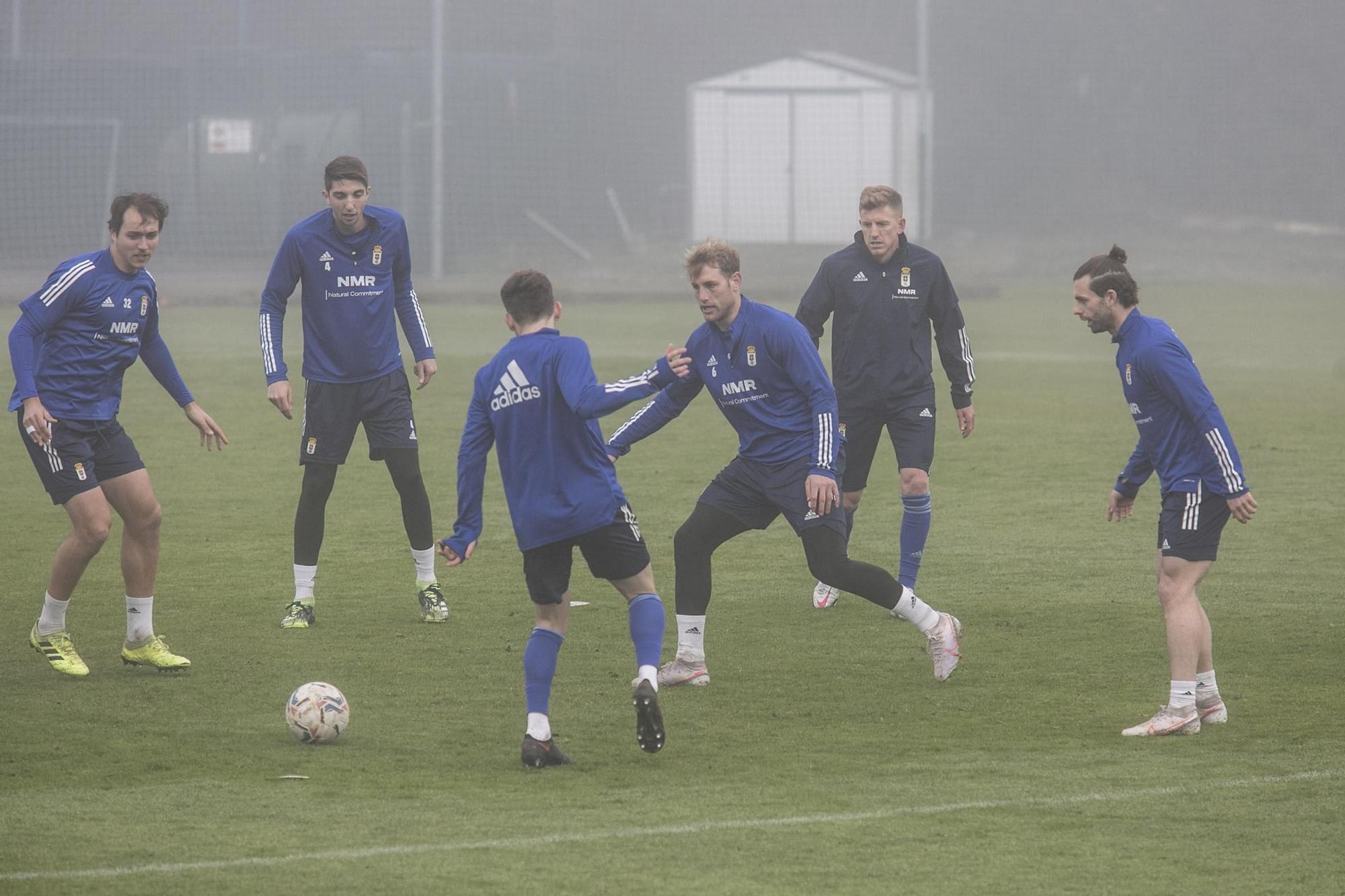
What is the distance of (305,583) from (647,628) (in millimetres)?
3097

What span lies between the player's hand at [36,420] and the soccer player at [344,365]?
5.55ft

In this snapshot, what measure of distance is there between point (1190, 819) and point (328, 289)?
17.7ft

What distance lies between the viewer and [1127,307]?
672 centimetres

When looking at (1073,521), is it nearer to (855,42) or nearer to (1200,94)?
(1200,94)

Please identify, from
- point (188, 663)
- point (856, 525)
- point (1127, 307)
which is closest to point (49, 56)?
point (856, 525)

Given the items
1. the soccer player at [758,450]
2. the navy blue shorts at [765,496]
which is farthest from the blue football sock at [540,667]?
the navy blue shorts at [765,496]

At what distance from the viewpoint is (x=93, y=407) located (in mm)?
A: 7621

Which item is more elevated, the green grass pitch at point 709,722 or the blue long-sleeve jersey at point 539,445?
the blue long-sleeve jersey at point 539,445

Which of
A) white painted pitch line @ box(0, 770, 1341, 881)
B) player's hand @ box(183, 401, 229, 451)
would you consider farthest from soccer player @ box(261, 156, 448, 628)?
white painted pitch line @ box(0, 770, 1341, 881)

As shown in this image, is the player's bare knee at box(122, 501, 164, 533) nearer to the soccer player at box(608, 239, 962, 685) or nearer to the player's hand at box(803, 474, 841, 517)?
the soccer player at box(608, 239, 962, 685)

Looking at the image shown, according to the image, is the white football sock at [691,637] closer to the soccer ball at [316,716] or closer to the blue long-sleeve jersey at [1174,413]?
the soccer ball at [316,716]

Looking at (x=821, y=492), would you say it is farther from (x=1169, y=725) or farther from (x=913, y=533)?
(x=913, y=533)

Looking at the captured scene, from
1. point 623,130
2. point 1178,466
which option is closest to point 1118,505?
point 1178,466

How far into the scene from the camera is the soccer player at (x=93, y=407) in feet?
24.6
